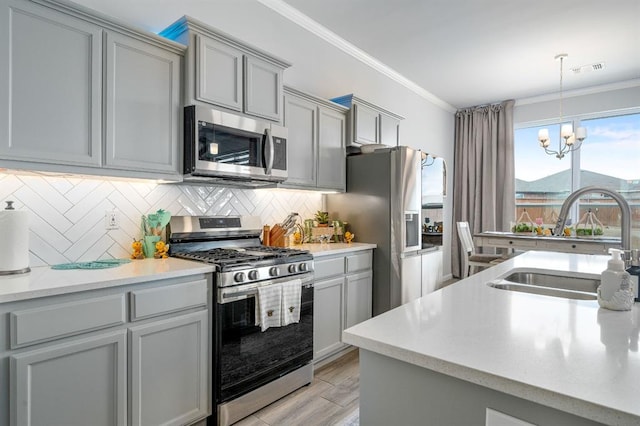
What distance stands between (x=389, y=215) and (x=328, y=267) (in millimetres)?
840

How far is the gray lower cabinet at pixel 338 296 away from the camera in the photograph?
2.74 m

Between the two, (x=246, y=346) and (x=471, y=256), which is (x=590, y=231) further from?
(x=246, y=346)

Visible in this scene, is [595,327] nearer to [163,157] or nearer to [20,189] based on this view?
[163,157]

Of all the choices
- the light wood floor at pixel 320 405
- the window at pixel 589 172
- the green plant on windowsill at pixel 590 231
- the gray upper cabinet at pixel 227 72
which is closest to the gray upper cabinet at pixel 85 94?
the gray upper cabinet at pixel 227 72

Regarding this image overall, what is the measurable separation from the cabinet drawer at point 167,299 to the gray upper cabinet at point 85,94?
0.68 metres

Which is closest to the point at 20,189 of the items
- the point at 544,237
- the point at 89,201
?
the point at 89,201

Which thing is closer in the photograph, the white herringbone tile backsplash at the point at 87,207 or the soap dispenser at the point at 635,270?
the soap dispenser at the point at 635,270

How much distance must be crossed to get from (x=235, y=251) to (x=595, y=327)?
2.01 meters

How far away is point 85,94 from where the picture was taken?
179 cm

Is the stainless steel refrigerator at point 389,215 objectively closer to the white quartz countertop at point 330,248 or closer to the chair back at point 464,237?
the white quartz countertop at point 330,248

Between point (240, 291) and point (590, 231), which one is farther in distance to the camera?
point (590, 231)

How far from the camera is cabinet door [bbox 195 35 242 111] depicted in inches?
85.8

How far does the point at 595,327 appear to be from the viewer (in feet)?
3.35

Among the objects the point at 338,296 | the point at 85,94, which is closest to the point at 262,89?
the point at 85,94
